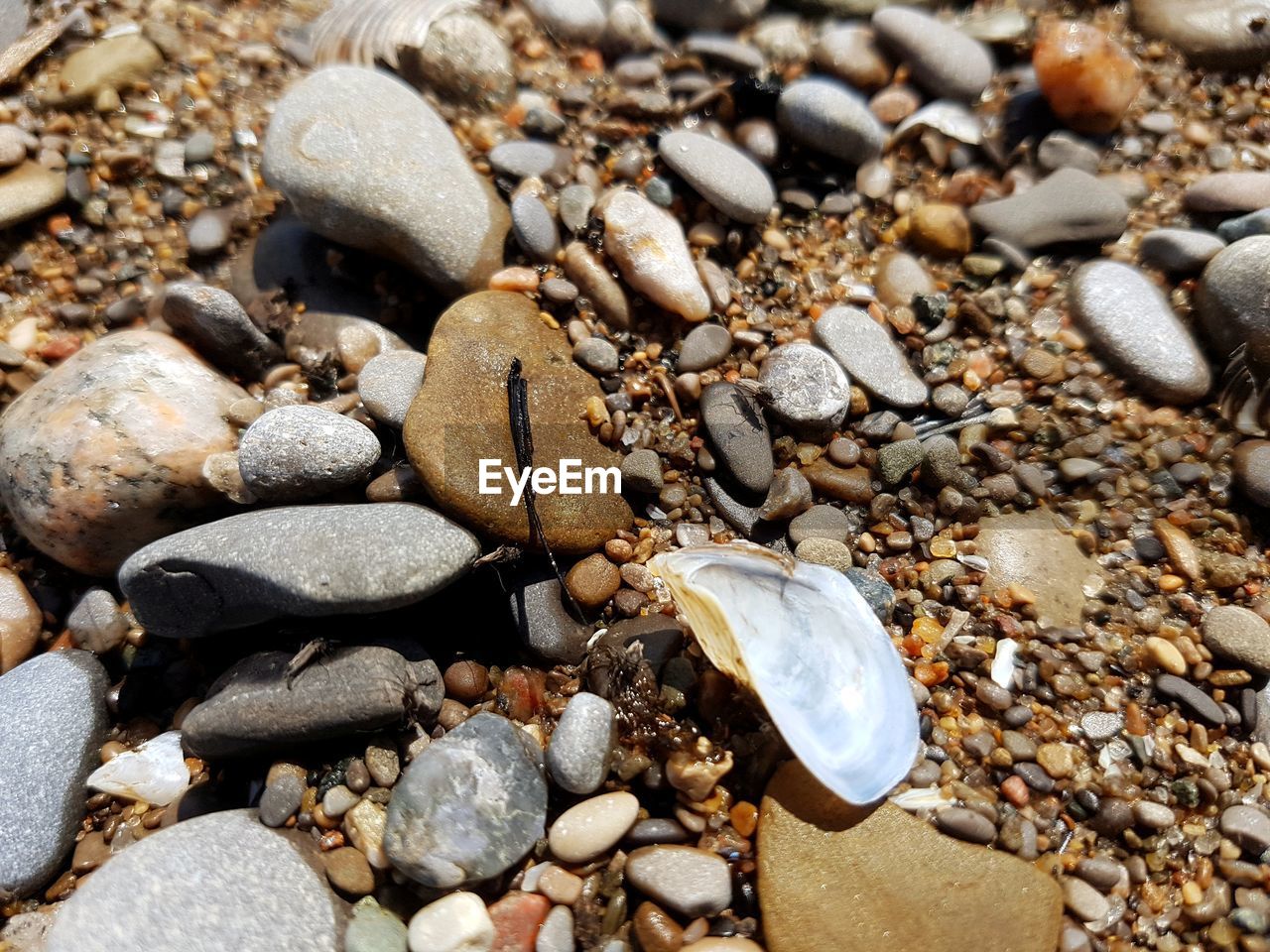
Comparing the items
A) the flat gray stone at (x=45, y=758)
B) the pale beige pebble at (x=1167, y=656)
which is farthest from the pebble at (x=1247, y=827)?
the flat gray stone at (x=45, y=758)

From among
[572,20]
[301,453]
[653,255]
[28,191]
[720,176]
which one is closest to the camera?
[301,453]

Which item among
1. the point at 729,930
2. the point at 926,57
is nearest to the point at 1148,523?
the point at 729,930

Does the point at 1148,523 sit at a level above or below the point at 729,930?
above

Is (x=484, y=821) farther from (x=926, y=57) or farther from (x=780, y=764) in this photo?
(x=926, y=57)

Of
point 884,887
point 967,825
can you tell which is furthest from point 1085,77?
point 884,887

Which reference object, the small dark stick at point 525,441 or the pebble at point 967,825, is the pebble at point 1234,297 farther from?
the small dark stick at point 525,441

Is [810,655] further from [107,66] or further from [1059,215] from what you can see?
[107,66]

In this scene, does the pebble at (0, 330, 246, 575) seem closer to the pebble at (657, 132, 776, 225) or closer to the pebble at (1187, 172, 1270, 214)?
the pebble at (657, 132, 776, 225)
